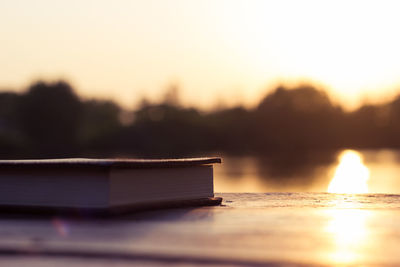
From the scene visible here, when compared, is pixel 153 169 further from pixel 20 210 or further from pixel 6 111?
pixel 6 111

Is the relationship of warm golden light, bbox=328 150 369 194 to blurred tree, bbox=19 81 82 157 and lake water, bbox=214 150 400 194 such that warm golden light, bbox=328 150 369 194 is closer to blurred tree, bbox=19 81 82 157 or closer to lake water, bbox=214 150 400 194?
lake water, bbox=214 150 400 194

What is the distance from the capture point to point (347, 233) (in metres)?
13.0

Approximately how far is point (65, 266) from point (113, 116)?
152865mm

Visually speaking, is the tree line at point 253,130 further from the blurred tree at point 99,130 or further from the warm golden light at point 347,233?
the warm golden light at point 347,233

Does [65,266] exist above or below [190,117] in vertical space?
below

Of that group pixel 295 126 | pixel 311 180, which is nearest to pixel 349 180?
pixel 311 180

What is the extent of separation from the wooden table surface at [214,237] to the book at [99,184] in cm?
46

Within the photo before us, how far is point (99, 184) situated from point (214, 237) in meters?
4.06

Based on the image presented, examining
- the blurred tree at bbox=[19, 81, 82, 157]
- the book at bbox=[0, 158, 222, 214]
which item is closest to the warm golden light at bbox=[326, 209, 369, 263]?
the book at bbox=[0, 158, 222, 214]

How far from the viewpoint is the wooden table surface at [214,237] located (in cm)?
1051

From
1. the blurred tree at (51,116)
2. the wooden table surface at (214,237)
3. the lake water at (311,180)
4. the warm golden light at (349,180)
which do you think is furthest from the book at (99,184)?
the blurred tree at (51,116)

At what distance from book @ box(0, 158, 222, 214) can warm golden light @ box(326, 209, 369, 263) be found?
409 centimetres

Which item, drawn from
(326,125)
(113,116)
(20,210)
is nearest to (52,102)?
(113,116)

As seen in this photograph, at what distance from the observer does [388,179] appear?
7969 centimetres
